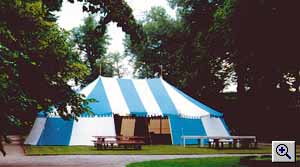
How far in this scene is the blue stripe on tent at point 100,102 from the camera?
20344 millimetres

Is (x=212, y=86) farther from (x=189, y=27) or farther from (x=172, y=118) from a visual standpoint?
(x=172, y=118)

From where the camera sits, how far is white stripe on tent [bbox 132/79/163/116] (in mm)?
20891

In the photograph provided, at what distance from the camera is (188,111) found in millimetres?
21609

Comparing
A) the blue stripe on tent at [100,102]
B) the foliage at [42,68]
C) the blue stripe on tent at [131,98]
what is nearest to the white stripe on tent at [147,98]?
the blue stripe on tent at [131,98]

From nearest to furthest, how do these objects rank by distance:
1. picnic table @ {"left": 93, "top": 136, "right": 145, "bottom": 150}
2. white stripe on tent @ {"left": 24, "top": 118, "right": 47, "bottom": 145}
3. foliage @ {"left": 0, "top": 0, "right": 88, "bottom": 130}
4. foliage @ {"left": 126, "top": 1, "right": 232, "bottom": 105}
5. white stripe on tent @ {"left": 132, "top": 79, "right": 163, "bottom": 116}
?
foliage @ {"left": 0, "top": 0, "right": 88, "bottom": 130}
picnic table @ {"left": 93, "top": 136, "right": 145, "bottom": 150}
white stripe on tent @ {"left": 24, "top": 118, "right": 47, "bottom": 145}
white stripe on tent @ {"left": 132, "top": 79, "right": 163, "bottom": 116}
foliage @ {"left": 126, "top": 1, "right": 232, "bottom": 105}

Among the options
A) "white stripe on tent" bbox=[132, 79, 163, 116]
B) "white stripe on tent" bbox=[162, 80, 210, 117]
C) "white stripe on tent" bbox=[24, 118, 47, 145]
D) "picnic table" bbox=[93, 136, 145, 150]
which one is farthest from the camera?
"white stripe on tent" bbox=[162, 80, 210, 117]

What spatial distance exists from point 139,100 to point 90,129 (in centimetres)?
251

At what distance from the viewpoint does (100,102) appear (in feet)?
69.4

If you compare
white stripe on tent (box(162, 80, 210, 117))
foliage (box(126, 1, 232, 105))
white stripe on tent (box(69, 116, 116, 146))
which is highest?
foliage (box(126, 1, 232, 105))

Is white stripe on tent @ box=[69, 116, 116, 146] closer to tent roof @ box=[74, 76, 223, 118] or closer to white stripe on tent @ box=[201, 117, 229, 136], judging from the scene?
tent roof @ box=[74, 76, 223, 118]

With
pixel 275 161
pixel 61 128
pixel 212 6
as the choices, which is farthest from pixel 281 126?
pixel 275 161

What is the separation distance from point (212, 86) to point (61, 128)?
12.3m

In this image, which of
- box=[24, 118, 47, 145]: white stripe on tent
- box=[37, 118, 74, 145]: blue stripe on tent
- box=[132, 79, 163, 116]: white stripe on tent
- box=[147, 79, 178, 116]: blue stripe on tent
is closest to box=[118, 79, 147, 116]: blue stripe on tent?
box=[132, 79, 163, 116]: white stripe on tent

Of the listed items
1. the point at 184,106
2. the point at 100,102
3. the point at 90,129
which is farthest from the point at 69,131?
the point at 184,106
